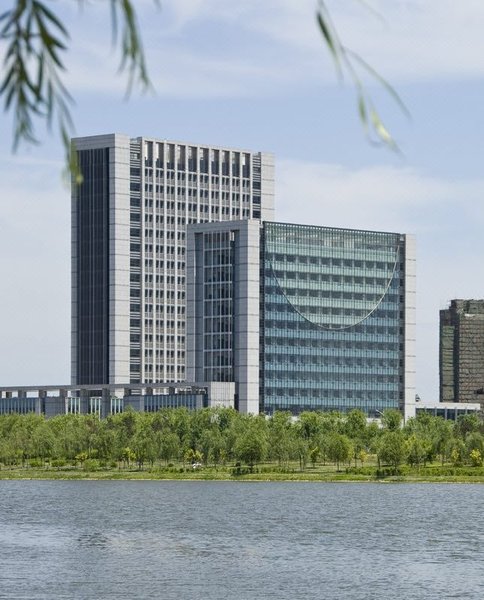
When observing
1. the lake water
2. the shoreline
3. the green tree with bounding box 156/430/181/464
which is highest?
the lake water

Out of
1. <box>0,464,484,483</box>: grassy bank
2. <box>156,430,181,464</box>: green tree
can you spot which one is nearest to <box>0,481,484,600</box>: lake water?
<box>0,464,484,483</box>: grassy bank

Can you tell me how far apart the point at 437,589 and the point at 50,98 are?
240ft

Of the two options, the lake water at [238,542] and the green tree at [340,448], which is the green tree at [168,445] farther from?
the green tree at [340,448]

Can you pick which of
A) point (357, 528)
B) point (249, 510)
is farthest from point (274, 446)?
point (357, 528)

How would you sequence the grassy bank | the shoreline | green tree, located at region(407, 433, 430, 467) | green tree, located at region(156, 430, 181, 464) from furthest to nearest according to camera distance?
green tree, located at region(156, 430, 181, 464)
green tree, located at region(407, 433, 430, 467)
the grassy bank
the shoreline

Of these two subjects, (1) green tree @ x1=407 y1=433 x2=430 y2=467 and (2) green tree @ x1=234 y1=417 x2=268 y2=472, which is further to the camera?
(2) green tree @ x1=234 y1=417 x2=268 y2=472

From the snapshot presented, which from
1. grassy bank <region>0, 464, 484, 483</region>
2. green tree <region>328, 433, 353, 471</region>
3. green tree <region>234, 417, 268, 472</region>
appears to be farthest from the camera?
green tree <region>234, 417, 268, 472</region>

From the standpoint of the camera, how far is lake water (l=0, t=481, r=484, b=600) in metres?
77.8

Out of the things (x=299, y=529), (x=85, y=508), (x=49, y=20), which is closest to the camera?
(x=49, y=20)

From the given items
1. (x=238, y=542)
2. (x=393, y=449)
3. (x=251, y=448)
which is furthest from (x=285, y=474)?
(x=238, y=542)

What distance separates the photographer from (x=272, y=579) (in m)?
81.6

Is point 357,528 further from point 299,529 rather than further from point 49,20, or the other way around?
point 49,20

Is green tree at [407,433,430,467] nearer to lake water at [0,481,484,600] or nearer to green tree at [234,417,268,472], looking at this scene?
lake water at [0,481,484,600]

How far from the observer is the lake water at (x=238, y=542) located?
77.8 metres
